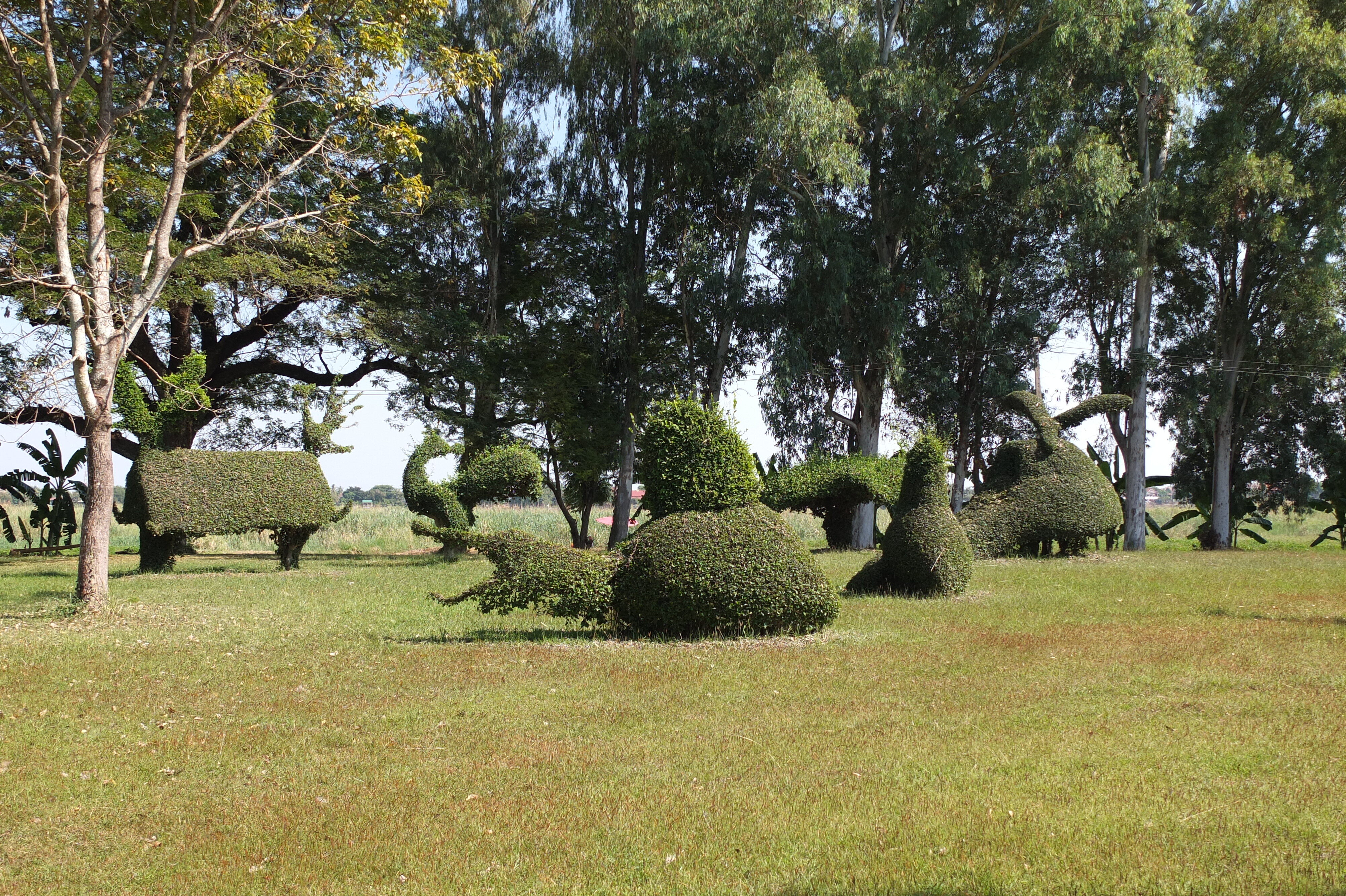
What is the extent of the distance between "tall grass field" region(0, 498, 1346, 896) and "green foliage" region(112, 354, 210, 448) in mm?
7192

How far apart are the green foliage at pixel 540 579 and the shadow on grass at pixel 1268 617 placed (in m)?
7.97

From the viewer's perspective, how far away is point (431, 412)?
1126 inches

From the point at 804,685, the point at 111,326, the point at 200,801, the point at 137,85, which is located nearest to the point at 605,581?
the point at 804,685

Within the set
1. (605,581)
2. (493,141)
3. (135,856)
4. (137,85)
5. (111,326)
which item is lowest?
(135,856)

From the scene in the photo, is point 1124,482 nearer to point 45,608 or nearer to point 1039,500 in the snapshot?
point 1039,500

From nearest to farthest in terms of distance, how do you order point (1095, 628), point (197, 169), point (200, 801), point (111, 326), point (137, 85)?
point (200, 801)
point (1095, 628)
point (111, 326)
point (137, 85)
point (197, 169)

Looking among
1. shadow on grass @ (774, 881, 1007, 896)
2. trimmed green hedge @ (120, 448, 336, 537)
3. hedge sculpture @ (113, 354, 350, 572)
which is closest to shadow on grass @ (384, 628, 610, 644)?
shadow on grass @ (774, 881, 1007, 896)

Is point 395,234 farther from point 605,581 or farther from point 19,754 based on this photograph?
point 19,754

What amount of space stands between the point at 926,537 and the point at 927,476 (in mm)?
910

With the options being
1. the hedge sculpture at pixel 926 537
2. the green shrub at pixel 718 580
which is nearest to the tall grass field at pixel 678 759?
the green shrub at pixel 718 580

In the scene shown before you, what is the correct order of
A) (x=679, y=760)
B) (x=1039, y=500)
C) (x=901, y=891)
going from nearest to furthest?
(x=901, y=891) → (x=679, y=760) → (x=1039, y=500)

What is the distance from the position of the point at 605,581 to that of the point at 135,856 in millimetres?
5715

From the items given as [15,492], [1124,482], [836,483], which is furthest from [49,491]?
[1124,482]

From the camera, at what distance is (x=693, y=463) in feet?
33.6
